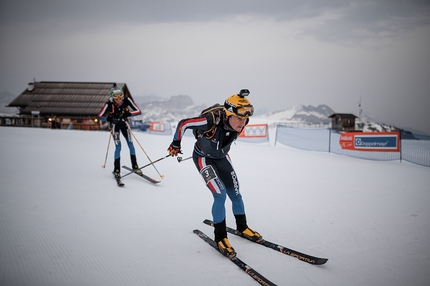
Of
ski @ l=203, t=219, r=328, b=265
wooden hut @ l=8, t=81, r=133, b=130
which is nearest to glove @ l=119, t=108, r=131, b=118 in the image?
ski @ l=203, t=219, r=328, b=265

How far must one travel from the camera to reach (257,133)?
17094 millimetres

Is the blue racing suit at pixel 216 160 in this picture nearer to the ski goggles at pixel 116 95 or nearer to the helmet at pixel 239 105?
the helmet at pixel 239 105

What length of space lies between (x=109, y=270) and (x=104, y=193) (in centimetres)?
288

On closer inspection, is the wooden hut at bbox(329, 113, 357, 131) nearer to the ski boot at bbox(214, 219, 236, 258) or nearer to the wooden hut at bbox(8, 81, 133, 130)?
the wooden hut at bbox(8, 81, 133, 130)

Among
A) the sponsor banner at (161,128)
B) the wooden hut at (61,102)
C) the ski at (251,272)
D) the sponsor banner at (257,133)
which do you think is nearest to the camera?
the ski at (251,272)

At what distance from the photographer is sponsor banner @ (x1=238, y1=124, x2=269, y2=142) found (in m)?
16.6

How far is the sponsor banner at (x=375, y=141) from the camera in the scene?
34.3 ft

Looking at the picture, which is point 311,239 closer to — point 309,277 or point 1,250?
point 309,277

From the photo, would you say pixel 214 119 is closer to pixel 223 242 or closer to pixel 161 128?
pixel 223 242

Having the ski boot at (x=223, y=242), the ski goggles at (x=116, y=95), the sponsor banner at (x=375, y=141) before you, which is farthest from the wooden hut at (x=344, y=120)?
the ski boot at (x=223, y=242)

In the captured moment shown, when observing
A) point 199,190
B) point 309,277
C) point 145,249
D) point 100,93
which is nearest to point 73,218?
point 145,249

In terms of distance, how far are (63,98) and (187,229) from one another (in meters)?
41.7

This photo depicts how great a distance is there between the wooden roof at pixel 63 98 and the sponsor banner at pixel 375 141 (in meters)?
33.3

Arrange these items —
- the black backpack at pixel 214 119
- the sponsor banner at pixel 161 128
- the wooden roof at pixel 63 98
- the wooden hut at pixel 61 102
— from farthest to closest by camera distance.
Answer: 1. the wooden roof at pixel 63 98
2. the wooden hut at pixel 61 102
3. the sponsor banner at pixel 161 128
4. the black backpack at pixel 214 119
